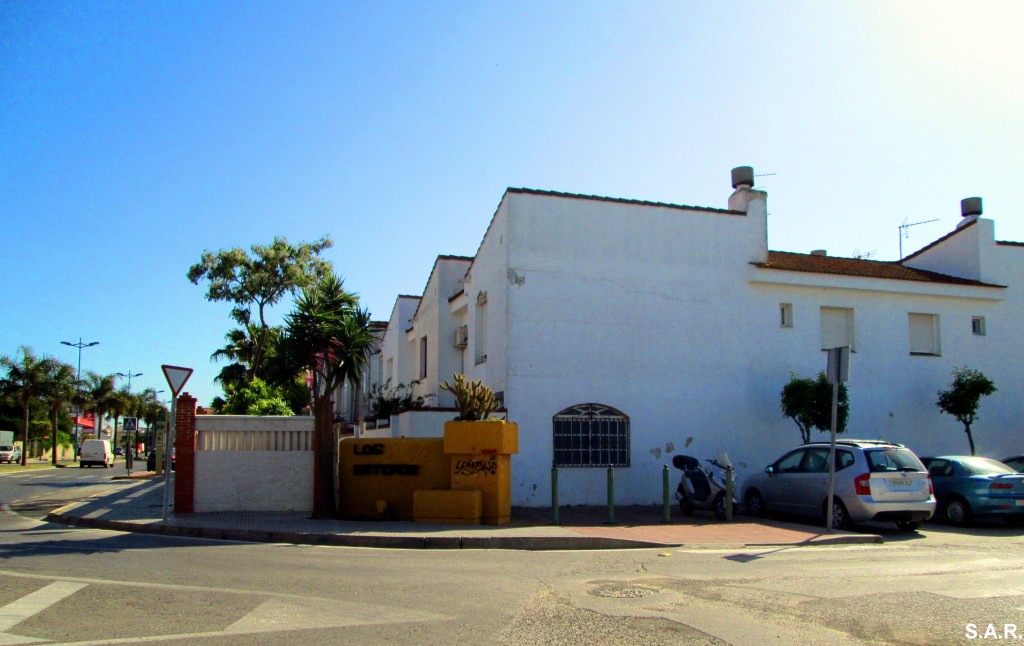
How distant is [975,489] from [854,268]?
8.30 meters

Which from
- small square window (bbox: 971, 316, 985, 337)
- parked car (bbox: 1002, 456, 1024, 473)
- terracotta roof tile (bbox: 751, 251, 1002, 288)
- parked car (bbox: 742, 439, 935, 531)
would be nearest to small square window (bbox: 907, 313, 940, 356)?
terracotta roof tile (bbox: 751, 251, 1002, 288)

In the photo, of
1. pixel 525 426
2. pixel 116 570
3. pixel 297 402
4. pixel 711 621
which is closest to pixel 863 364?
pixel 525 426

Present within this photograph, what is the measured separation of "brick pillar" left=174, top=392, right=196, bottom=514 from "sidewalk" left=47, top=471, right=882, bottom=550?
41cm

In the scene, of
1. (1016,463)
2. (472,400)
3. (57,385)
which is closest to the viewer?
(472,400)

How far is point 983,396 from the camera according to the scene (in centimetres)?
2091

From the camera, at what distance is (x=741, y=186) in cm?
2023

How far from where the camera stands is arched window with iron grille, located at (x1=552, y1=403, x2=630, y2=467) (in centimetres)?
1723

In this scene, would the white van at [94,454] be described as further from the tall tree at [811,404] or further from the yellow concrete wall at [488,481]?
the tall tree at [811,404]

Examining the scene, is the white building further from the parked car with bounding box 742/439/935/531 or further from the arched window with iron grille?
the parked car with bounding box 742/439/935/531

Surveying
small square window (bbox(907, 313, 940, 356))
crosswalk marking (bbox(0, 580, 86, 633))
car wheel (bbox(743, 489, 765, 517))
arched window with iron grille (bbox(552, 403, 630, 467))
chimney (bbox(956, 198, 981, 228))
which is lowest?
car wheel (bbox(743, 489, 765, 517))

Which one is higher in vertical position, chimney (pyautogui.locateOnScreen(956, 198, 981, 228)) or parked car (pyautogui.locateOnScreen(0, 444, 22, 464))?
chimney (pyautogui.locateOnScreen(956, 198, 981, 228))

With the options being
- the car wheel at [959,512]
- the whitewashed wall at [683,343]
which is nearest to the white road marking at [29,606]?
the whitewashed wall at [683,343]

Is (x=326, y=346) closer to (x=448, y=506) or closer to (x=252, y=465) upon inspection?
(x=252, y=465)

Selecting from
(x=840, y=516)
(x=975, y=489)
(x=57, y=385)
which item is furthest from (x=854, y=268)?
(x=57, y=385)
